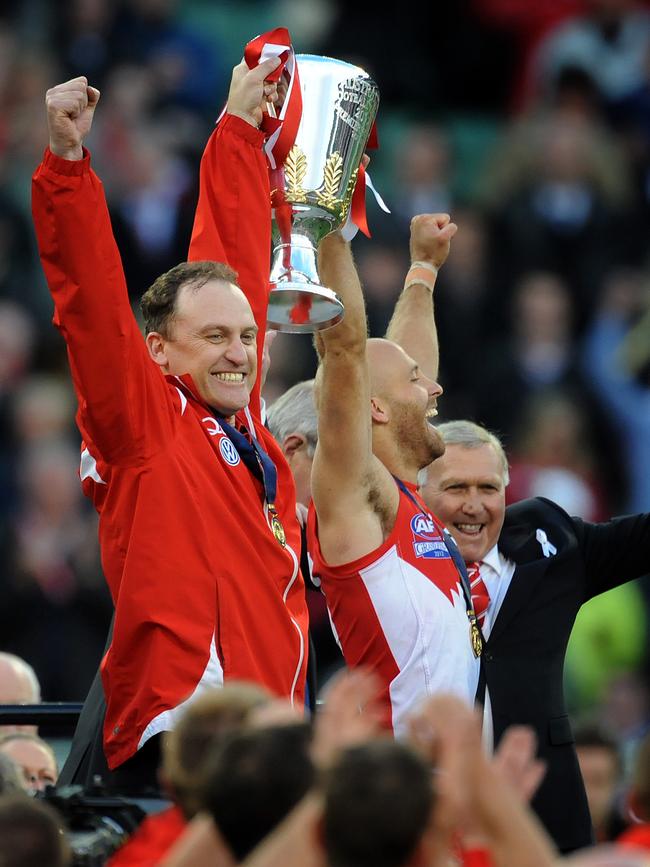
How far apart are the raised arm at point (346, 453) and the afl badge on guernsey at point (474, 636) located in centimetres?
32

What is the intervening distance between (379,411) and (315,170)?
2.27 feet

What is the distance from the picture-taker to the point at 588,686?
29.0ft

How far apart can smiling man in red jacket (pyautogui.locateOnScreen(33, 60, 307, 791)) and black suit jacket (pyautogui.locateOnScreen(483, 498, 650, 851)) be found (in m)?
0.76

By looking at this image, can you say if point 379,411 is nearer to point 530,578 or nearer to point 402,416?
point 402,416

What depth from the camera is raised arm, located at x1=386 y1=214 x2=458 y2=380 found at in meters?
5.73

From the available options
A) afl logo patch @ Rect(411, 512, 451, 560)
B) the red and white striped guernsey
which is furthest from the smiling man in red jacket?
afl logo patch @ Rect(411, 512, 451, 560)

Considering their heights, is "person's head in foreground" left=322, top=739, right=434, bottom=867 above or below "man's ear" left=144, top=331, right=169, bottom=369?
below

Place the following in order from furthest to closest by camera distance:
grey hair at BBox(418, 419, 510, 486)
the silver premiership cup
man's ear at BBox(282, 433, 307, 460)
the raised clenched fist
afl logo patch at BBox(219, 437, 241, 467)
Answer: man's ear at BBox(282, 433, 307, 460)
grey hair at BBox(418, 419, 510, 486)
the silver premiership cup
afl logo patch at BBox(219, 437, 241, 467)
the raised clenched fist

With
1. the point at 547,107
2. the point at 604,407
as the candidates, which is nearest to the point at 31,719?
the point at 604,407

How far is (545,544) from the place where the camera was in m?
5.22

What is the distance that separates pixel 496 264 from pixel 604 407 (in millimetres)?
1054

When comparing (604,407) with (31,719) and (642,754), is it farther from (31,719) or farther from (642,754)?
(642,754)

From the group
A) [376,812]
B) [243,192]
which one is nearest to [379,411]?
[243,192]

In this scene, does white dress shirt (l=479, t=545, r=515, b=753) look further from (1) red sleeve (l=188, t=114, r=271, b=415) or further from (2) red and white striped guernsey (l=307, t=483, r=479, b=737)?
(1) red sleeve (l=188, t=114, r=271, b=415)
